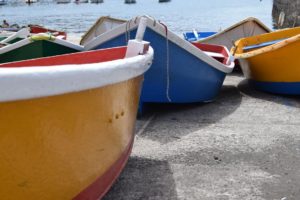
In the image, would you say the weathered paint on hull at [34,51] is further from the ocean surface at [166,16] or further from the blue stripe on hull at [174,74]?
the ocean surface at [166,16]

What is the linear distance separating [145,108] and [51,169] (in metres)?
3.72

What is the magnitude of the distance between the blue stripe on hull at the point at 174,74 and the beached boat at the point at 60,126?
246 cm

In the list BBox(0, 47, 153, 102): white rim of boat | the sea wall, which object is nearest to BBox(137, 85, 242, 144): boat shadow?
BBox(0, 47, 153, 102): white rim of boat

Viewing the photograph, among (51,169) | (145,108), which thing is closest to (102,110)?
(51,169)

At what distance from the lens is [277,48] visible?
6414 millimetres

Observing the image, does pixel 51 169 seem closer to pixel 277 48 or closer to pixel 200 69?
pixel 200 69

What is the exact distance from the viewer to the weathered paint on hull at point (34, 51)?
662cm

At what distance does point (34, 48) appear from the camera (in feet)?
22.2

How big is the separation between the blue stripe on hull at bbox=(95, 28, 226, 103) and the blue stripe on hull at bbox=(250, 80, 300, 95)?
1.21 metres

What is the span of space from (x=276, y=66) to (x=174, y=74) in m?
1.85

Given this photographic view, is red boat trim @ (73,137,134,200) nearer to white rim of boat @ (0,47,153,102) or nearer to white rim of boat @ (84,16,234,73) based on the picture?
white rim of boat @ (0,47,153,102)

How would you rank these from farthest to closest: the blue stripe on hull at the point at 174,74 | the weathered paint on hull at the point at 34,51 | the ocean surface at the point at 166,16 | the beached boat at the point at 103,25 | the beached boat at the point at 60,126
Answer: the ocean surface at the point at 166,16, the beached boat at the point at 103,25, the weathered paint on hull at the point at 34,51, the blue stripe on hull at the point at 174,74, the beached boat at the point at 60,126

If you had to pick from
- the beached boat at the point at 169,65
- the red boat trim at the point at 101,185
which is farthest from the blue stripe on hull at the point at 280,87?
the red boat trim at the point at 101,185

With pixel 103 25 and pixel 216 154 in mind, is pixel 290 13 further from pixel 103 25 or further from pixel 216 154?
pixel 216 154
